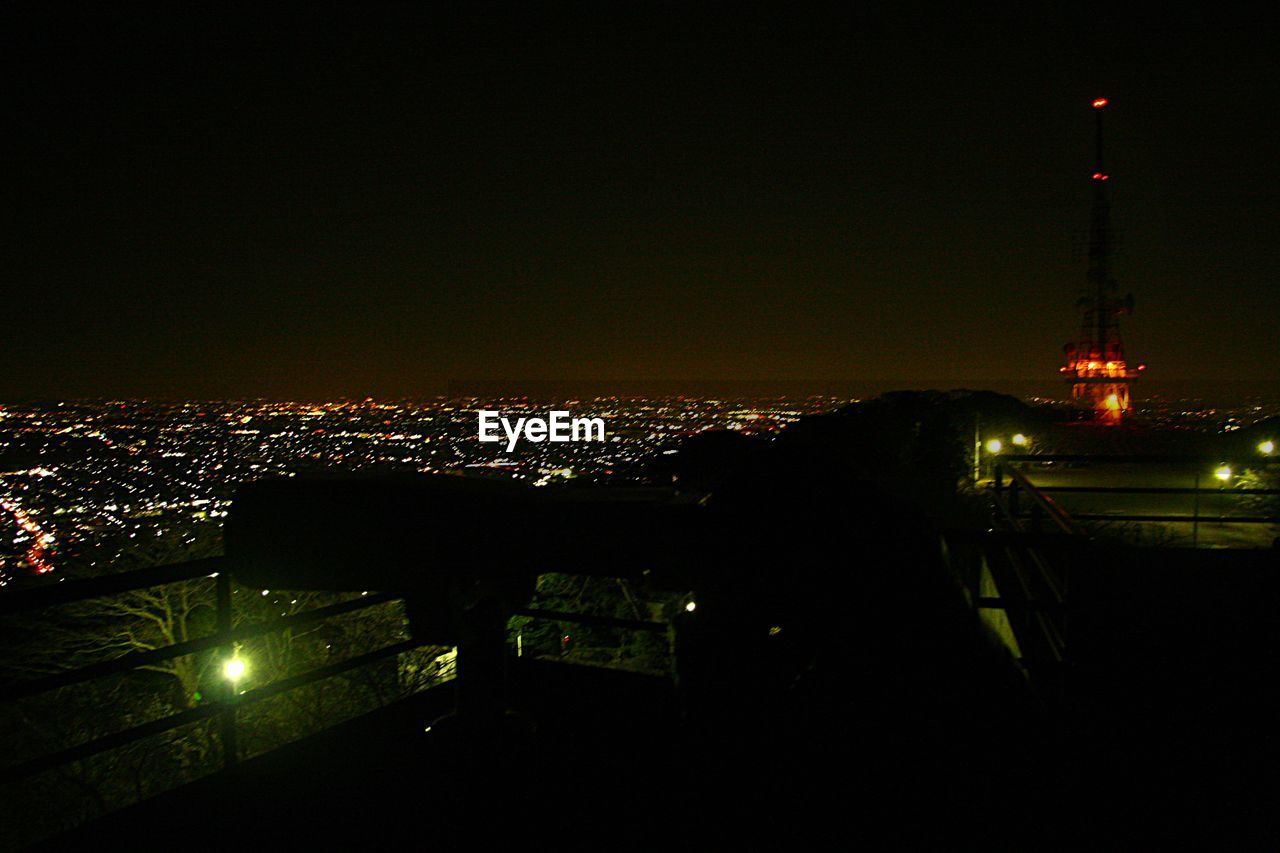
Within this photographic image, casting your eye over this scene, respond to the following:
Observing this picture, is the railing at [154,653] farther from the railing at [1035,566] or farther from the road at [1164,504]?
the road at [1164,504]

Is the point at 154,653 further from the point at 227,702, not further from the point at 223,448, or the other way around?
the point at 223,448

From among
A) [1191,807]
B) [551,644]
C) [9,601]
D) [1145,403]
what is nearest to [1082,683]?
[1191,807]

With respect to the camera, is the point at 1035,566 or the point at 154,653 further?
the point at 1035,566

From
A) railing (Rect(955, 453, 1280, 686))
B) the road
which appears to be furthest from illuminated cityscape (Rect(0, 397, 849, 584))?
railing (Rect(955, 453, 1280, 686))

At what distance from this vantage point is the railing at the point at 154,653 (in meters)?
2.84

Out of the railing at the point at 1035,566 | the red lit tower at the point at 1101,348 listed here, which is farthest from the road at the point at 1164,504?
the red lit tower at the point at 1101,348

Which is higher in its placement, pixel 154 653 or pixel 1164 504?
pixel 154 653

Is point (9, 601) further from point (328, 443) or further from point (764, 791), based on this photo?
point (328, 443)

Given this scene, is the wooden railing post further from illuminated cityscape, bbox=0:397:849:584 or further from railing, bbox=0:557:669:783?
illuminated cityscape, bbox=0:397:849:584

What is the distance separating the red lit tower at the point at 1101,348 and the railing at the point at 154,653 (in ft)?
95.0

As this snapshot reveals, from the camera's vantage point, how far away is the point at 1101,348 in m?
28.2

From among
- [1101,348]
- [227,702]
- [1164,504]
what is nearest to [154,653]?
[227,702]

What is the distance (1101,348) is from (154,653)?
3093 cm

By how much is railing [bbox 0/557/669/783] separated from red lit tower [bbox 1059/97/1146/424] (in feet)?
95.0
